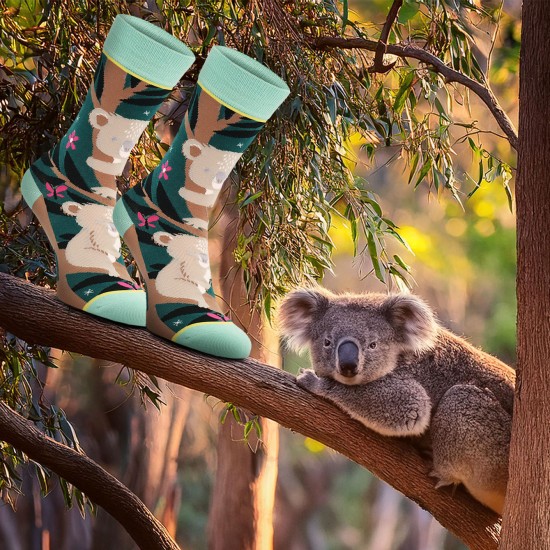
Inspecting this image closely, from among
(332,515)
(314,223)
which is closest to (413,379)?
(314,223)

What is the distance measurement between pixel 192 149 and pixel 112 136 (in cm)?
20

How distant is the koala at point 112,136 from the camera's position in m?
2.08

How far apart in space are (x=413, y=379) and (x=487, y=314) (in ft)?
29.6

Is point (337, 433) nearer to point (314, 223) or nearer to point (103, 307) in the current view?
point (103, 307)

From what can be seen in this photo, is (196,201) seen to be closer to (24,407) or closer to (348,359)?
(348,359)

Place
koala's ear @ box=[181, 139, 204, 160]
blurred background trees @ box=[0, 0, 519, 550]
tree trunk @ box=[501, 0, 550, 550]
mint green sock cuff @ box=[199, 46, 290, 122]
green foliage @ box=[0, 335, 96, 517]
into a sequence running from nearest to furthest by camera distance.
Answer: tree trunk @ box=[501, 0, 550, 550]
mint green sock cuff @ box=[199, 46, 290, 122]
koala's ear @ box=[181, 139, 204, 160]
blurred background trees @ box=[0, 0, 519, 550]
green foliage @ box=[0, 335, 96, 517]

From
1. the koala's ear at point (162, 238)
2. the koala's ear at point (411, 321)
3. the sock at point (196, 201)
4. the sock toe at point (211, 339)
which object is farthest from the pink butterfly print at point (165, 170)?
the koala's ear at point (411, 321)

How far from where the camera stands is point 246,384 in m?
2.03

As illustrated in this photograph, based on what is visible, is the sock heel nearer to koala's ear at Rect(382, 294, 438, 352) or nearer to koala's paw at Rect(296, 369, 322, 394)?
koala's paw at Rect(296, 369, 322, 394)

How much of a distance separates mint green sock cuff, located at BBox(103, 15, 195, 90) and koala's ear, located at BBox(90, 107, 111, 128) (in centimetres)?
13

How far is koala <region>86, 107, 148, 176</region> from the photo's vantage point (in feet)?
6.84

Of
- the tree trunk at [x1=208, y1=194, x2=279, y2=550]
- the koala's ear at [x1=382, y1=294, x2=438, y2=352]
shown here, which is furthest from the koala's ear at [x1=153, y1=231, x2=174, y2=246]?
the tree trunk at [x1=208, y1=194, x2=279, y2=550]

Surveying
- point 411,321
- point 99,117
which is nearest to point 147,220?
point 99,117

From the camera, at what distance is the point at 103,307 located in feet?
6.81
